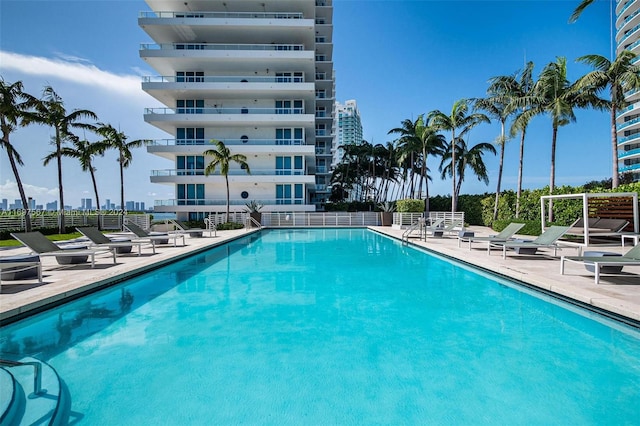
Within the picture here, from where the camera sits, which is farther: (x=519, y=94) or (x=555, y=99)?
(x=519, y=94)

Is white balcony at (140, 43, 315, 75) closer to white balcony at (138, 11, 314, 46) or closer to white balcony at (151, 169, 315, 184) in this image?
white balcony at (138, 11, 314, 46)

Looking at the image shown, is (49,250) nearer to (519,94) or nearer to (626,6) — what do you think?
(519,94)

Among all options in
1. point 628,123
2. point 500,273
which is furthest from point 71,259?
point 628,123

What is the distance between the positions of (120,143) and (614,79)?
3156 cm

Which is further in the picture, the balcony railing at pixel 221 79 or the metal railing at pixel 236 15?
the metal railing at pixel 236 15

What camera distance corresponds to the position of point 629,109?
46.3 metres

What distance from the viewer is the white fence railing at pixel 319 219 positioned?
28.4m

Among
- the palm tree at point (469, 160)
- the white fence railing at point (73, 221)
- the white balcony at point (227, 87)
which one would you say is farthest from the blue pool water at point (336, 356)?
the palm tree at point (469, 160)

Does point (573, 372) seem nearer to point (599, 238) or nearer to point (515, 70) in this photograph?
point (599, 238)

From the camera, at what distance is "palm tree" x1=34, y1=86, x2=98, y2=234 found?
2105 cm

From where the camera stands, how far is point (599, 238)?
43.9ft

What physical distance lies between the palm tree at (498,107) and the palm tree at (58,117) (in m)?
28.0

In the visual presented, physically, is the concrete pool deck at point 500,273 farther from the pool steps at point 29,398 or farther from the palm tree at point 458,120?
the palm tree at point 458,120

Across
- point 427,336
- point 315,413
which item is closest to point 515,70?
point 427,336
